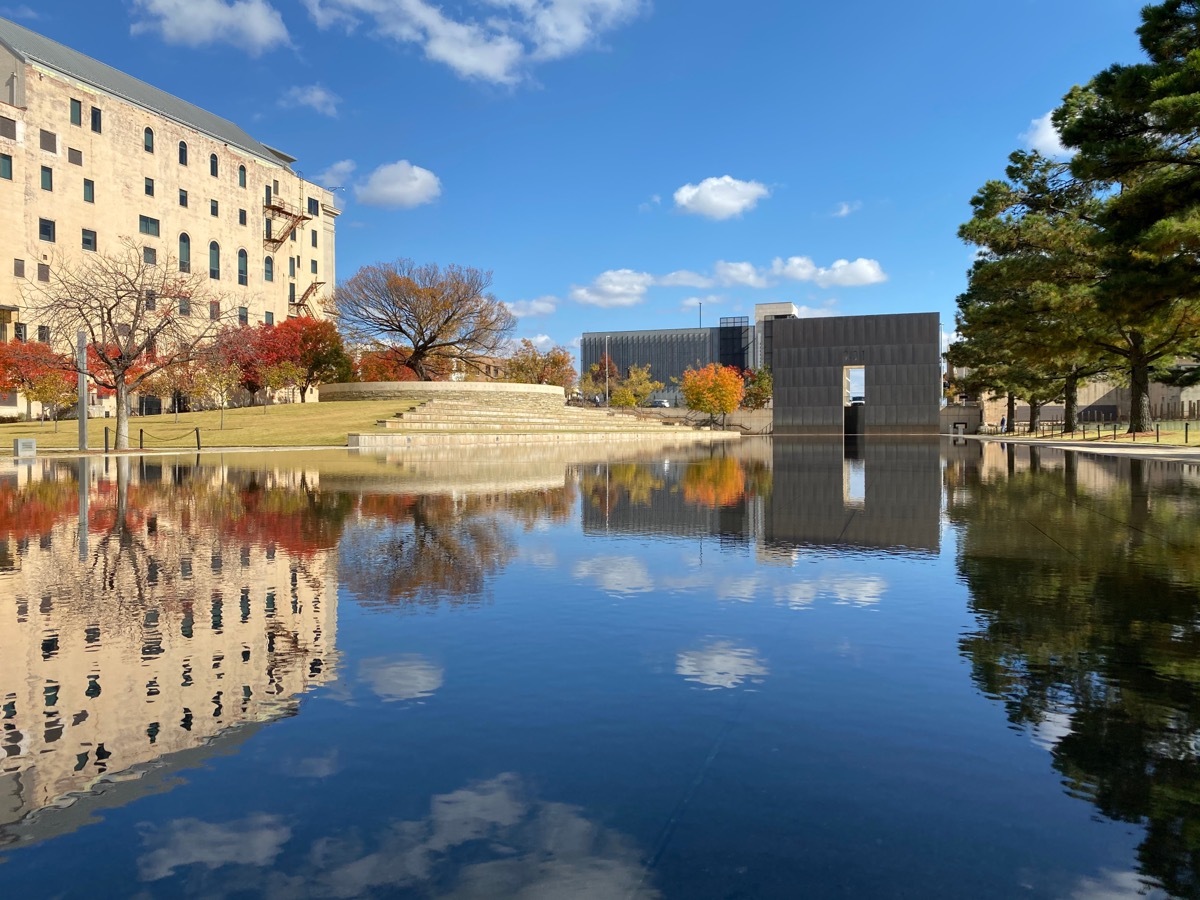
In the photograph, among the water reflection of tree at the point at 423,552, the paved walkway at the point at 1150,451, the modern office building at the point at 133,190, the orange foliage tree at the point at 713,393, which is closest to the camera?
the water reflection of tree at the point at 423,552

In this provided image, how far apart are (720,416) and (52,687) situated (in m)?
97.2

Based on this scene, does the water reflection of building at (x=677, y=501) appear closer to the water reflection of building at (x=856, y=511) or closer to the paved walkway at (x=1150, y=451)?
the water reflection of building at (x=856, y=511)

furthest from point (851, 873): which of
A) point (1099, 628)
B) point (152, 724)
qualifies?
point (1099, 628)

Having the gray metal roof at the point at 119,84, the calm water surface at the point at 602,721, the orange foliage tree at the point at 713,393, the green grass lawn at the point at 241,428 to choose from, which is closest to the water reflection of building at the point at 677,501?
the calm water surface at the point at 602,721

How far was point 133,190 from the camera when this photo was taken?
6488cm

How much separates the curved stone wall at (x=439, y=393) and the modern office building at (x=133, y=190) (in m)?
10.3

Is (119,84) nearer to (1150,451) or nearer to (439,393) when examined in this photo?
(439,393)

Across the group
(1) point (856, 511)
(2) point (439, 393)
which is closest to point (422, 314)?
(2) point (439, 393)

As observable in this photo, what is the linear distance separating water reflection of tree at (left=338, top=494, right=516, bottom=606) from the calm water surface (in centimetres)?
8

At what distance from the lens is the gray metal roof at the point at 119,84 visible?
5931 centimetres

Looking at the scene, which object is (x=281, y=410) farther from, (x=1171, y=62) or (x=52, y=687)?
(x=52, y=687)

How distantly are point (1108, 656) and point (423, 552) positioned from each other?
660 centimetres

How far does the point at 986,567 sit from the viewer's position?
27.5ft

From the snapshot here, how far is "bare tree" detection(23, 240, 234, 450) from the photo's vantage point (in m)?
35.9
